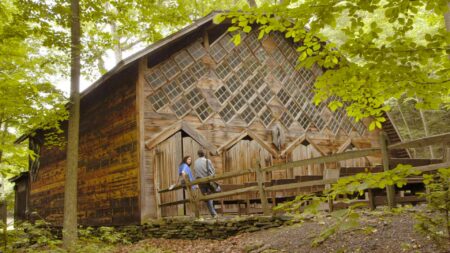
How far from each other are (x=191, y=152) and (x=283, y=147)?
4136 mm

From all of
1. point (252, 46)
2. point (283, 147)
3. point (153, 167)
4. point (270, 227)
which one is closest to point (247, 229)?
point (270, 227)

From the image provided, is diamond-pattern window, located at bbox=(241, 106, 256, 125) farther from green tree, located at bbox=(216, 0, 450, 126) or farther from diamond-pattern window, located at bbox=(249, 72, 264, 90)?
green tree, located at bbox=(216, 0, 450, 126)

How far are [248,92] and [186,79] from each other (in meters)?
2.74

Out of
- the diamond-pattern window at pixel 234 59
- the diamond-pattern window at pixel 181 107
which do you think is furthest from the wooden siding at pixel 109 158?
the diamond-pattern window at pixel 234 59

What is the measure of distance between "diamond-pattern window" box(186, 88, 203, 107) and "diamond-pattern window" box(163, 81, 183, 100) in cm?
37

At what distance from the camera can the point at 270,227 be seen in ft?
30.1

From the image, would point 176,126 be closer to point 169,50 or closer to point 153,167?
point 153,167

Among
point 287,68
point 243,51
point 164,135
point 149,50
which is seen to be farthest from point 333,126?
point 149,50

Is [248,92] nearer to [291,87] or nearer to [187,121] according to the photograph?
[291,87]

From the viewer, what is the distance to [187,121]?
13320 millimetres

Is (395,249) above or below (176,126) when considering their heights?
below

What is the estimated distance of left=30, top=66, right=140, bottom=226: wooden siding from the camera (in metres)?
12.7

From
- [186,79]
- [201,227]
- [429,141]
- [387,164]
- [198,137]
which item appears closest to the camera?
[429,141]

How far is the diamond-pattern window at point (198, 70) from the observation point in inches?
551
